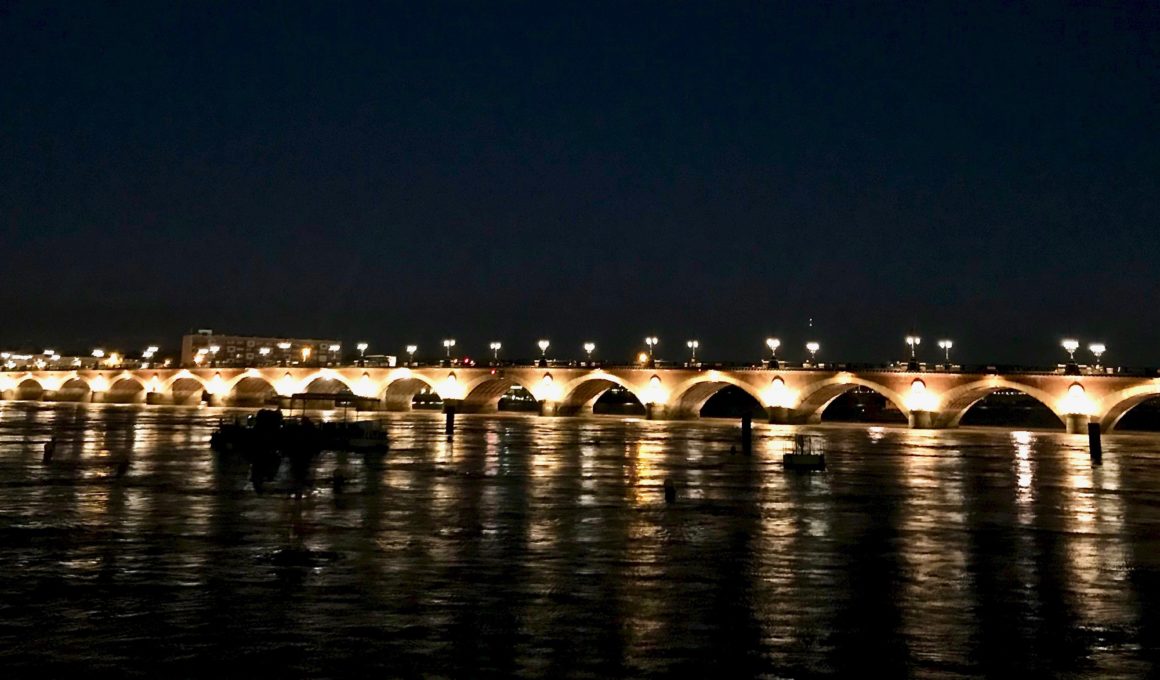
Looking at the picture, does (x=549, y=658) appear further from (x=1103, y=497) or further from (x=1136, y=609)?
(x=1103, y=497)

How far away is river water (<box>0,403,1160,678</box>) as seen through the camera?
50.7ft

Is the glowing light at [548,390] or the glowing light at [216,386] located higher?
the glowing light at [216,386]

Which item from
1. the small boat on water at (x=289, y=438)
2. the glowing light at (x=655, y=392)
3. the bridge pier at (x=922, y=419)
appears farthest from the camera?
the glowing light at (x=655, y=392)

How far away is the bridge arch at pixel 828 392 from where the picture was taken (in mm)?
100375

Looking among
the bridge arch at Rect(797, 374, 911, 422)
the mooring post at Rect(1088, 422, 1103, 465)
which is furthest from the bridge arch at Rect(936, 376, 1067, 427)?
the mooring post at Rect(1088, 422, 1103, 465)

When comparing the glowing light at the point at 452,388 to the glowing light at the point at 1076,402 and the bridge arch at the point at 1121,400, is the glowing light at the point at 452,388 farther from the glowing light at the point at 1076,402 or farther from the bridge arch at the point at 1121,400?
the bridge arch at the point at 1121,400

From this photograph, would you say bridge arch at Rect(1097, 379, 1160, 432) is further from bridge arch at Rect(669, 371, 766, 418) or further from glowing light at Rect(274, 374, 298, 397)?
glowing light at Rect(274, 374, 298, 397)

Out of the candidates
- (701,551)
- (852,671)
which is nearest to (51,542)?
(701,551)

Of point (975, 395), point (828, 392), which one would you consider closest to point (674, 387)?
point (828, 392)

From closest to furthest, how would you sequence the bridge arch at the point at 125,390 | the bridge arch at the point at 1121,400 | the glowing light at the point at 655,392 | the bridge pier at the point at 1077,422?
Answer: the bridge arch at the point at 1121,400 → the bridge pier at the point at 1077,422 → the glowing light at the point at 655,392 → the bridge arch at the point at 125,390

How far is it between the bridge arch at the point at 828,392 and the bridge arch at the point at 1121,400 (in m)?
17.0

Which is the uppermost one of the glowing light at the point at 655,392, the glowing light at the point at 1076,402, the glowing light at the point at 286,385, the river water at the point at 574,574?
the glowing light at the point at 286,385

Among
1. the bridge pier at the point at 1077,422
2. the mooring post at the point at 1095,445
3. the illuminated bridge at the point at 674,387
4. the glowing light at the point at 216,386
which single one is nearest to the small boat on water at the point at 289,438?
the illuminated bridge at the point at 674,387

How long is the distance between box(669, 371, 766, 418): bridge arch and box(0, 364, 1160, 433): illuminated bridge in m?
0.12
